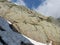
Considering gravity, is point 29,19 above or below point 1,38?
above

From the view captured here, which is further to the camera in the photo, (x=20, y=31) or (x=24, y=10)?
(x=24, y=10)

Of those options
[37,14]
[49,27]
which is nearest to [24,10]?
[37,14]

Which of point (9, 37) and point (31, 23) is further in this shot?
point (31, 23)

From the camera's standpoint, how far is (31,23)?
2739 cm

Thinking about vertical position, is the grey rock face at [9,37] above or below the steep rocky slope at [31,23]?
below

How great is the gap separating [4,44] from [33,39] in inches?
155

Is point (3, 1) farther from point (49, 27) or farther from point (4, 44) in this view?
point (4, 44)

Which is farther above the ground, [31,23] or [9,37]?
[31,23]

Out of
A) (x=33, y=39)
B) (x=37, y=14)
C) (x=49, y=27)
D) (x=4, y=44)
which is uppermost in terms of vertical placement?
(x=37, y=14)

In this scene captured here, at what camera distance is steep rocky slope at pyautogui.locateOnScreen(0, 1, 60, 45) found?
26141 millimetres

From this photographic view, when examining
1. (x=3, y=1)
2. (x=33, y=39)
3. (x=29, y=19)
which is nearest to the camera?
(x=33, y=39)

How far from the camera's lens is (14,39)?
77.0 ft

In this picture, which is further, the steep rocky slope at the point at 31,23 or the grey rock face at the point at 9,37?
the steep rocky slope at the point at 31,23

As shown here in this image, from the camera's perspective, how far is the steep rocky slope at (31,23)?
85.8 feet
